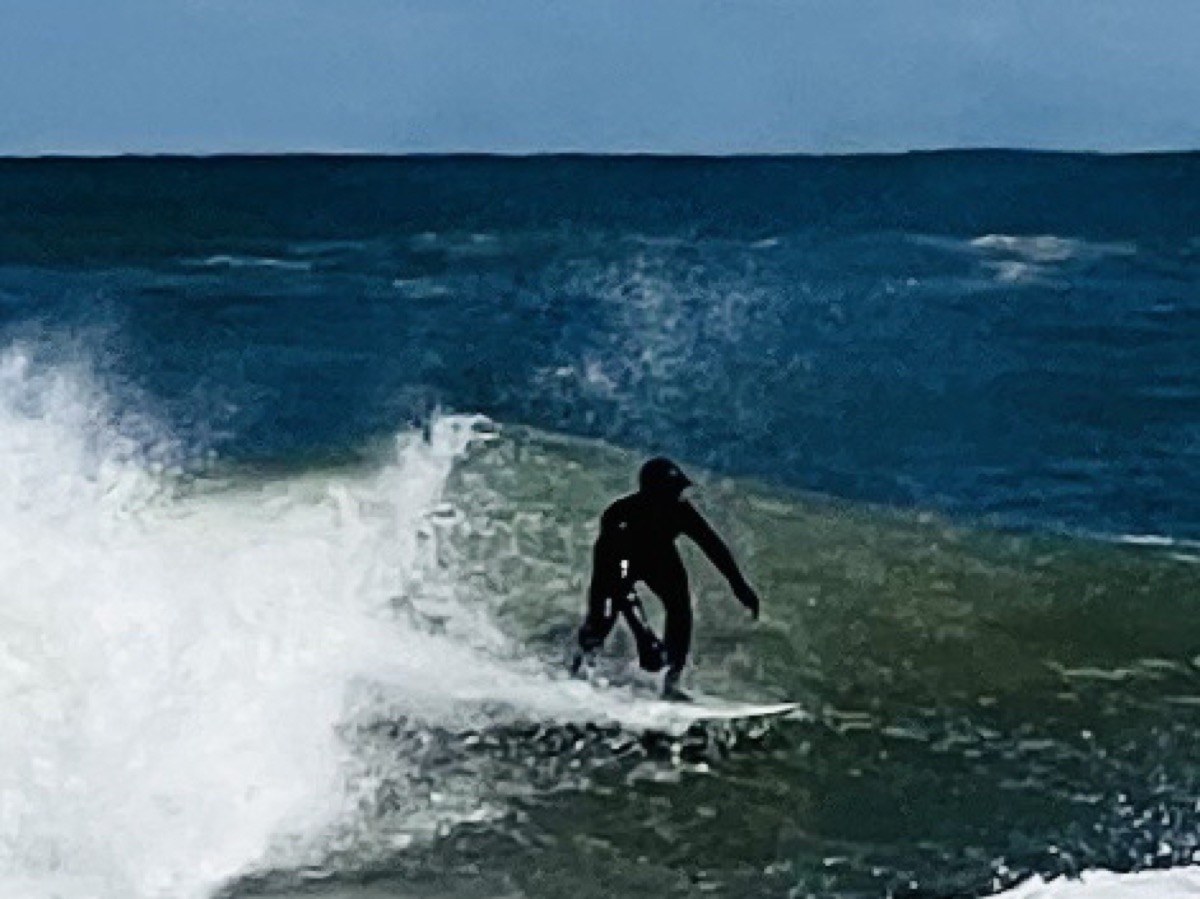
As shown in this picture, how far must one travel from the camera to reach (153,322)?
2100 inches

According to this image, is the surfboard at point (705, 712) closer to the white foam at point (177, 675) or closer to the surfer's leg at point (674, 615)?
the surfer's leg at point (674, 615)

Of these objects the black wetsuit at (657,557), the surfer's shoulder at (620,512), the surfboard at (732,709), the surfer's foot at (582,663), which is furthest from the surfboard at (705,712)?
the surfer's shoulder at (620,512)

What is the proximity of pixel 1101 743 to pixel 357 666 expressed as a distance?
175 inches

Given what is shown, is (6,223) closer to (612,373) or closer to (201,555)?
(612,373)

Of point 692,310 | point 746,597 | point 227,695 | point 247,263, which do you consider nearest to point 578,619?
point 746,597

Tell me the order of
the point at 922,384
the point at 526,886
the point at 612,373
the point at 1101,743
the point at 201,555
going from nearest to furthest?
the point at 526,886 → the point at 1101,743 → the point at 201,555 → the point at 922,384 → the point at 612,373

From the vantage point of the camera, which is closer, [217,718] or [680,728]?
[217,718]

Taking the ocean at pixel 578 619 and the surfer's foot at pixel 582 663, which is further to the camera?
the surfer's foot at pixel 582 663

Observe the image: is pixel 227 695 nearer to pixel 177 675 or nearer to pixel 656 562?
pixel 177 675

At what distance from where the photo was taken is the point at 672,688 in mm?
14094

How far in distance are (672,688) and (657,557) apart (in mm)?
827

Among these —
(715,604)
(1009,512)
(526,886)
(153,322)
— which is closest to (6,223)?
(153,322)

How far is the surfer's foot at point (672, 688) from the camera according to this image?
14039 mm

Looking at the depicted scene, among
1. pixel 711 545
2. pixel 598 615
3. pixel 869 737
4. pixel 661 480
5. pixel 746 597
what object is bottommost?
pixel 869 737
